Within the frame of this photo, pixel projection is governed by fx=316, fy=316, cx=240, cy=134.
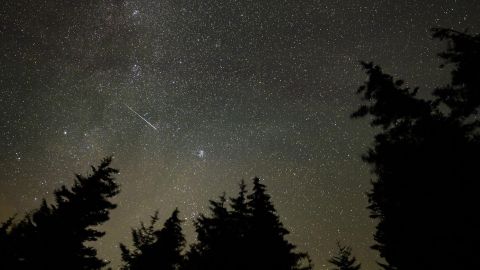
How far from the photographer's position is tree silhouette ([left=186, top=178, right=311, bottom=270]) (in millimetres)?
14336

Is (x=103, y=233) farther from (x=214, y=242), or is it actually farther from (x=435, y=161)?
(x=435, y=161)

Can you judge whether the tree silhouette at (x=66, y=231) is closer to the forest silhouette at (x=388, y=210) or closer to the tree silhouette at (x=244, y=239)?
the forest silhouette at (x=388, y=210)

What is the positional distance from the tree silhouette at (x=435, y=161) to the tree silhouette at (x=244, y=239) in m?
5.76

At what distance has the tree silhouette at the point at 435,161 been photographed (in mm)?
8406

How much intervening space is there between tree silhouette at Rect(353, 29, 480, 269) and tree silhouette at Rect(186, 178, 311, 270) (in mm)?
5765

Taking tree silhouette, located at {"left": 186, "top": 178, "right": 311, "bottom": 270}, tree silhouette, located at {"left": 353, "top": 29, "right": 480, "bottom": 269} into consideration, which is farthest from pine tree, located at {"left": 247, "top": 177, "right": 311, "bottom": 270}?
tree silhouette, located at {"left": 353, "top": 29, "right": 480, "bottom": 269}

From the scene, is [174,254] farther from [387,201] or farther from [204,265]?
[387,201]

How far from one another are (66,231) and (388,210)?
542 inches

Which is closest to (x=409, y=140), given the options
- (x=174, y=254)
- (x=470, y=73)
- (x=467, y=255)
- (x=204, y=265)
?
(x=470, y=73)

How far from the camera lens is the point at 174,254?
57.6ft

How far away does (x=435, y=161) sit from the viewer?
9250 millimetres

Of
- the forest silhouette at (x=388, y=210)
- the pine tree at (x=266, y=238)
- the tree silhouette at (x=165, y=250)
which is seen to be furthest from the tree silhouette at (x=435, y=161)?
the tree silhouette at (x=165, y=250)

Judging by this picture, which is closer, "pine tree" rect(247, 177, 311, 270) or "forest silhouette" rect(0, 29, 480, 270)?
"forest silhouette" rect(0, 29, 480, 270)

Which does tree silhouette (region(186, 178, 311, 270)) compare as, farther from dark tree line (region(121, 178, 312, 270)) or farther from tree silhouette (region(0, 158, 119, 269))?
tree silhouette (region(0, 158, 119, 269))
